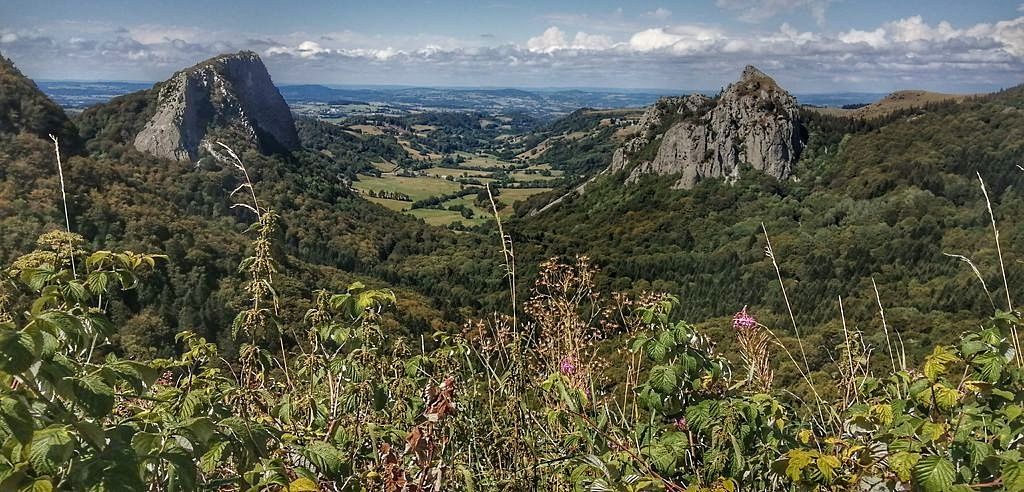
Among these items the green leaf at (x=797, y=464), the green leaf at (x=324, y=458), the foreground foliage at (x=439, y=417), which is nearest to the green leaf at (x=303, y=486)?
the foreground foliage at (x=439, y=417)

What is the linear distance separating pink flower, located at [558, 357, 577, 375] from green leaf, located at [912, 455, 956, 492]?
1875 millimetres

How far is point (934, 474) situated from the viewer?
1698 millimetres

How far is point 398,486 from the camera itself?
2.14 metres

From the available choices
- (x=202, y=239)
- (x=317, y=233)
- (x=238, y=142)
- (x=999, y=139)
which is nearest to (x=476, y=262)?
(x=317, y=233)

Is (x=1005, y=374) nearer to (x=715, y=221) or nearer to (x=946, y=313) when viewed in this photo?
(x=946, y=313)

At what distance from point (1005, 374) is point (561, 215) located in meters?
123

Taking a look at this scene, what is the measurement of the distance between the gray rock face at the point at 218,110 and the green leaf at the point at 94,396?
80653 millimetres

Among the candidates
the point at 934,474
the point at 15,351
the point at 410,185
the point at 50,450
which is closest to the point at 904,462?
the point at 934,474

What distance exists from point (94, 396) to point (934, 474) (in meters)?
2.37

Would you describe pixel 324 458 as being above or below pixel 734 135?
below

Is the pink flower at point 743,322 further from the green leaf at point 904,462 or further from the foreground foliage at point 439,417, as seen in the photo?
the green leaf at point 904,462

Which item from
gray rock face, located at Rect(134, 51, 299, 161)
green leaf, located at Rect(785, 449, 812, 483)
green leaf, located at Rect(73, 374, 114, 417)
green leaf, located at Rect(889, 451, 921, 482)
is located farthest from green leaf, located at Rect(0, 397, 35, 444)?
gray rock face, located at Rect(134, 51, 299, 161)

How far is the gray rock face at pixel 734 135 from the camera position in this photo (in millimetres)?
108938

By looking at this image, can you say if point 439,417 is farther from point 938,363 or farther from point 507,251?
point 938,363
